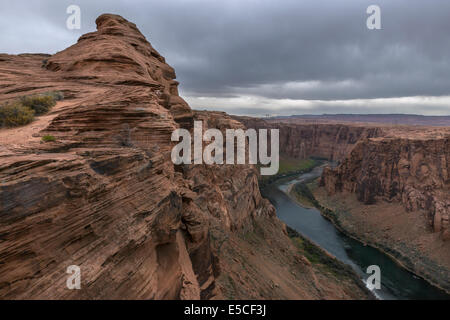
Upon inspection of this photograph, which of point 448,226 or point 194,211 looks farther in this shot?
point 448,226

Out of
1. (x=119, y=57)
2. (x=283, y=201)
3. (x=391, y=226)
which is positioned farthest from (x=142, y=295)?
(x=283, y=201)

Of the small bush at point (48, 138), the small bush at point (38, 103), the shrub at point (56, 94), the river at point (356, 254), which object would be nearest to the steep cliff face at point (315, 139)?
the river at point (356, 254)

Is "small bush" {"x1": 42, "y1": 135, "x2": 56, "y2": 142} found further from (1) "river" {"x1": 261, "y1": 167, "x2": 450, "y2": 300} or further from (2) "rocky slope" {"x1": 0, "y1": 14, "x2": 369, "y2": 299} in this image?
(1) "river" {"x1": 261, "y1": 167, "x2": 450, "y2": 300}

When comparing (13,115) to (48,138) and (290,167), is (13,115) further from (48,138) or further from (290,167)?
(290,167)

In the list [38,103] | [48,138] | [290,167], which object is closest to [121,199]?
[48,138]
